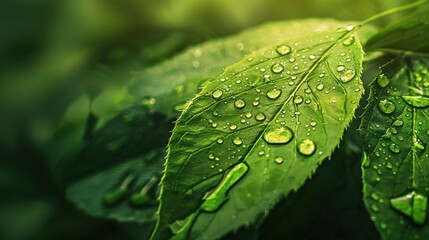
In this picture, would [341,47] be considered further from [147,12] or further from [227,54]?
[147,12]

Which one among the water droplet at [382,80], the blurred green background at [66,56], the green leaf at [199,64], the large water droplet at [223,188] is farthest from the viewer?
the blurred green background at [66,56]

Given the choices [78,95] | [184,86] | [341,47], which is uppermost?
[341,47]

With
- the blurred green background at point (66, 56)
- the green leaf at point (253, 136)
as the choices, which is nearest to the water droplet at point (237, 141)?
the green leaf at point (253, 136)

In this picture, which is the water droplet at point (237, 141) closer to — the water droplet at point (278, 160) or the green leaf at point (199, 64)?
the water droplet at point (278, 160)

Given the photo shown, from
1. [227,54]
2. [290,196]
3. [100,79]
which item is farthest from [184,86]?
[100,79]

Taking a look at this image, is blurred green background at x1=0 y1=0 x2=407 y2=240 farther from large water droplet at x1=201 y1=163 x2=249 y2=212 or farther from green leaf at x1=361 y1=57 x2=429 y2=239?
large water droplet at x1=201 y1=163 x2=249 y2=212
